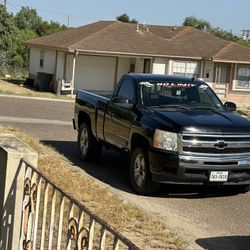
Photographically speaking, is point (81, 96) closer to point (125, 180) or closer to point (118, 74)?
point (125, 180)

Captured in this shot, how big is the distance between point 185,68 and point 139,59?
3.08 metres

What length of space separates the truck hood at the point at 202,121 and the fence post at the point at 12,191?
4002 mm

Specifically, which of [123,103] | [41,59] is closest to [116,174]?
[123,103]

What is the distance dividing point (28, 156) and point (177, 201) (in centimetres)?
433

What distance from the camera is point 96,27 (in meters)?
38.7

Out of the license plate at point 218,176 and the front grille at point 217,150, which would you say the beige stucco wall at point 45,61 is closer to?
the front grille at point 217,150

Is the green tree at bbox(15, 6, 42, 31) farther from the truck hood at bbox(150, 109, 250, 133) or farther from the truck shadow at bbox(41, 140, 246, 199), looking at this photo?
the truck hood at bbox(150, 109, 250, 133)

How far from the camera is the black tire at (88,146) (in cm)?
1147

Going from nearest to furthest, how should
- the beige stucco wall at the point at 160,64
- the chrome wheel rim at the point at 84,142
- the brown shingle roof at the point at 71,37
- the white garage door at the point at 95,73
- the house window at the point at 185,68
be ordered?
the chrome wheel rim at the point at 84,142
the brown shingle roof at the point at 71,37
the beige stucco wall at the point at 160,64
the white garage door at the point at 95,73
the house window at the point at 185,68

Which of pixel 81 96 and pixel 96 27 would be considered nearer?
pixel 81 96

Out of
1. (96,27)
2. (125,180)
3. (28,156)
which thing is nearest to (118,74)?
(96,27)

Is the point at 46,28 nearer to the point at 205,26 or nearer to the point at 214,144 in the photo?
the point at 205,26

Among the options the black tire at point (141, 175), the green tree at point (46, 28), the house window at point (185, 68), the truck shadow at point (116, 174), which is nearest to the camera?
the black tire at point (141, 175)

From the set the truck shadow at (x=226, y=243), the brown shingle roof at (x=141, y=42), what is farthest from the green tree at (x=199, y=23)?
the truck shadow at (x=226, y=243)
